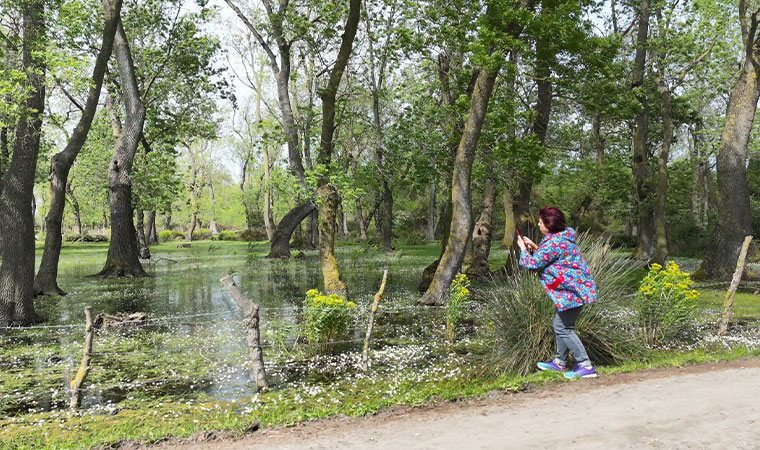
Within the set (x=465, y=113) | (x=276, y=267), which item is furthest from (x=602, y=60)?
(x=276, y=267)

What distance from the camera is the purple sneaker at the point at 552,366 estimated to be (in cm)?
713

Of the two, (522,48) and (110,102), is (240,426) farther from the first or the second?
(110,102)

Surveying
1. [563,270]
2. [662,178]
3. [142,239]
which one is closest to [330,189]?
[563,270]

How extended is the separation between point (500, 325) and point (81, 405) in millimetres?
5521

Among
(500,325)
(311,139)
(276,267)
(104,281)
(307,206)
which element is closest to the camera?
(500,325)

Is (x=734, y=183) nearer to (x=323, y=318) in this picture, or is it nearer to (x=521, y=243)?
(x=521, y=243)

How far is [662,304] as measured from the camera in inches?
348

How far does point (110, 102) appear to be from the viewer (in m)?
30.9

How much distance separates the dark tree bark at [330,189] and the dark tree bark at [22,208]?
6.65 metres

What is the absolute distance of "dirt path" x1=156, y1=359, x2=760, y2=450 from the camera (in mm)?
4812

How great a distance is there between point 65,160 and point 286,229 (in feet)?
53.4

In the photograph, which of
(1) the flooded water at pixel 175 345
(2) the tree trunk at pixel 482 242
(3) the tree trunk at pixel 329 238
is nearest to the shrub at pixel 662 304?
(1) the flooded water at pixel 175 345

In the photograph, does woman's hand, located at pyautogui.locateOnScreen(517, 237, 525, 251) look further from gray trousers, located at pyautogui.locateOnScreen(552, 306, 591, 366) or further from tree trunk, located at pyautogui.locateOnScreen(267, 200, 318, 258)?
tree trunk, located at pyautogui.locateOnScreen(267, 200, 318, 258)

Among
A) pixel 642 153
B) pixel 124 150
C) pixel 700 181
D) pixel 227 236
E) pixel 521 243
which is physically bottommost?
pixel 227 236
